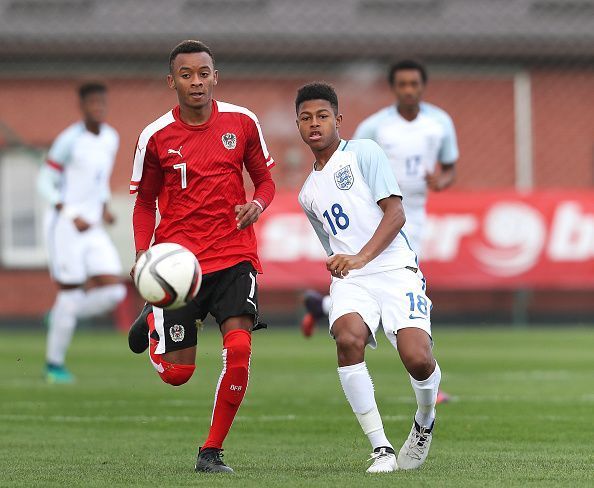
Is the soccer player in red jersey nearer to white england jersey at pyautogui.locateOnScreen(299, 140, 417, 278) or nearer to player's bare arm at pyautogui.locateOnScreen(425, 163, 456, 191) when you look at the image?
white england jersey at pyautogui.locateOnScreen(299, 140, 417, 278)

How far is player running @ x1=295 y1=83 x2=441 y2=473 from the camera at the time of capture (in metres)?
7.30

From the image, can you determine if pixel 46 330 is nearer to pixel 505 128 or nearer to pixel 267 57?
pixel 267 57

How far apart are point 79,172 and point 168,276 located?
7.41 metres

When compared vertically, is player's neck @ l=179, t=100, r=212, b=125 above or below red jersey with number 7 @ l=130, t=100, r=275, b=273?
above

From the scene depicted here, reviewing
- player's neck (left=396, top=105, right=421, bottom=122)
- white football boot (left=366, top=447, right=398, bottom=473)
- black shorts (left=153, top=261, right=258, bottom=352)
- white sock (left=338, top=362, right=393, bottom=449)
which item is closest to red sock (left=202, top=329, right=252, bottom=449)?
black shorts (left=153, top=261, right=258, bottom=352)

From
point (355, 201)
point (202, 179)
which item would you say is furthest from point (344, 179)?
point (202, 179)

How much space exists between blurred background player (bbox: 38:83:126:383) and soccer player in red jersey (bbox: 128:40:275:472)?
6.25 metres

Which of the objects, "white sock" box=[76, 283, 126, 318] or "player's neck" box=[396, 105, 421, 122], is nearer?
"player's neck" box=[396, 105, 421, 122]

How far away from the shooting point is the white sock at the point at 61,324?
45.3ft

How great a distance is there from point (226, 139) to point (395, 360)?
8.26 meters

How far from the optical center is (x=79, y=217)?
46.3 feet

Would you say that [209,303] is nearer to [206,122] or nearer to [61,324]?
[206,122]

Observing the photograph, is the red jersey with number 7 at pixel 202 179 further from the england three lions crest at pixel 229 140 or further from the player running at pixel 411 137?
the player running at pixel 411 137

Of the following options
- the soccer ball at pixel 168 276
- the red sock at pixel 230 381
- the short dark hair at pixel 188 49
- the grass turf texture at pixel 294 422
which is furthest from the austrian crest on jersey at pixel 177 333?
the short dark hair at pixel 188 49
